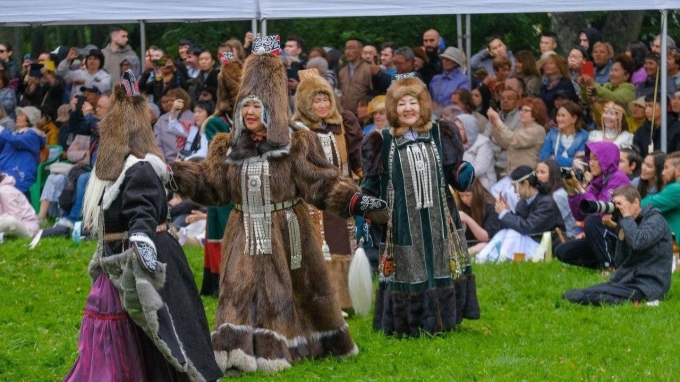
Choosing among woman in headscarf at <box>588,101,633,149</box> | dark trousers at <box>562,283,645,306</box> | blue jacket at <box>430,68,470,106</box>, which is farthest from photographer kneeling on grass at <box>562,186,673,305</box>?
blue jacket at <box>430,68,470,106</box>

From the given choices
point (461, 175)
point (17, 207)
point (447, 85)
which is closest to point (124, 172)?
point (461, 175)

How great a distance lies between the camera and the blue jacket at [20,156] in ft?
52.7

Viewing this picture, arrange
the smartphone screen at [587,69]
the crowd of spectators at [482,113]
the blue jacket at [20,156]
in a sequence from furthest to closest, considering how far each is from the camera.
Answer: the blue jacket at [20,156] → the smartphone screen at [587,69] → the crowd of spectators at [482,113]

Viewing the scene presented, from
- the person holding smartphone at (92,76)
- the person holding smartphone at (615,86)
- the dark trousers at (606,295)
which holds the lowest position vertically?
the dark trousers at (606,295)

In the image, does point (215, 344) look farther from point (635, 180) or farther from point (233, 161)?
point (635, 180)

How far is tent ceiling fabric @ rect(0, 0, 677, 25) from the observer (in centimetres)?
1266

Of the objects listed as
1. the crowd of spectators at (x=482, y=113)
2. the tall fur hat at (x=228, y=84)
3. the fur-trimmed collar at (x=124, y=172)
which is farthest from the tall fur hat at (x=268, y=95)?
the crowd of spectators at (x=482, y=113)

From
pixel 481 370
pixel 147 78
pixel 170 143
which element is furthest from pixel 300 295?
pixel 147 78

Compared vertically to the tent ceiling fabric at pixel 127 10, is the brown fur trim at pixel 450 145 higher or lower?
lower

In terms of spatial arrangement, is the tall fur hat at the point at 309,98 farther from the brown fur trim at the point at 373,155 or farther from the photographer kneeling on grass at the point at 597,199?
the photographer kneeling on grass at the point at 597,199

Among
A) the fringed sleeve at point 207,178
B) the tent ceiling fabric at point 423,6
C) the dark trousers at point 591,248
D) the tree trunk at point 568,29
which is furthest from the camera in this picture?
the tree trunk at point 568,29

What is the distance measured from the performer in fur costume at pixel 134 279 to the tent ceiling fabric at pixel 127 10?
208 inches

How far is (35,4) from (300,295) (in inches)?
230

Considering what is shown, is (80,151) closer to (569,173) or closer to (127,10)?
(127,10)
